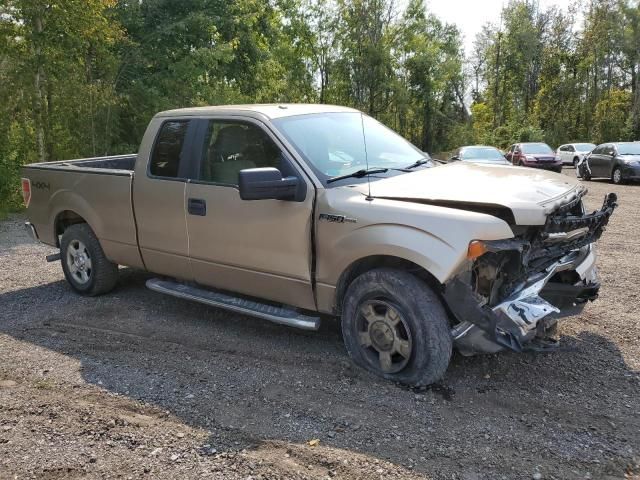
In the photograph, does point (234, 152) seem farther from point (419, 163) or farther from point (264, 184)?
point (419, 163)

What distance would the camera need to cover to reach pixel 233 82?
2233 cm

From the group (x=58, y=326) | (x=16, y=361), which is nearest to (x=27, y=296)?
(x=58, y=326)

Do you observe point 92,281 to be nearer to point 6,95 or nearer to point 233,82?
point 6,95

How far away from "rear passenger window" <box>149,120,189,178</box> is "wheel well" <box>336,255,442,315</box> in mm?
1943

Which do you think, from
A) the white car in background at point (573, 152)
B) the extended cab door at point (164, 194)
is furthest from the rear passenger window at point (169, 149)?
the white car in background at point (573, 152)

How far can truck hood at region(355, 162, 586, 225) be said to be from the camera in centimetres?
374

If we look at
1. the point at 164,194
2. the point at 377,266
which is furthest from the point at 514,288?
the point at 164,194

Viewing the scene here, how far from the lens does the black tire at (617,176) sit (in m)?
19.4

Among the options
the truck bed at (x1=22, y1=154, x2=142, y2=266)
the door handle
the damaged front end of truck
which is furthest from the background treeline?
the damaged front end of truck

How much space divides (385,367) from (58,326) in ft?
10.6

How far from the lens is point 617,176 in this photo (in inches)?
769

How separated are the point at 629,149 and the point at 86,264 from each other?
1917 centimetres

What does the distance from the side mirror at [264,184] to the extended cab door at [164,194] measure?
1.26 meters

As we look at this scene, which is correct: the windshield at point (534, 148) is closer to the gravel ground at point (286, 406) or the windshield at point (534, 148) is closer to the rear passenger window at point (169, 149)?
the gravel ground at point (286, 406)
